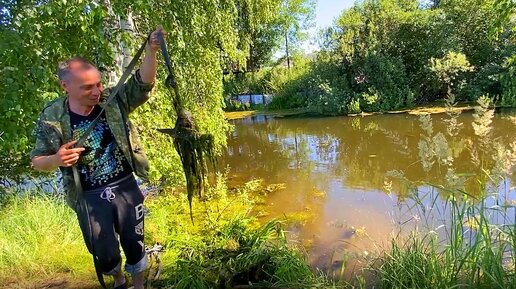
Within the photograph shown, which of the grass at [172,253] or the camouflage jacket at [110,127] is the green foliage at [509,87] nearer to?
the grass at [172,253]

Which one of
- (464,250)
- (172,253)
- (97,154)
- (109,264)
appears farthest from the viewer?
(172,253)

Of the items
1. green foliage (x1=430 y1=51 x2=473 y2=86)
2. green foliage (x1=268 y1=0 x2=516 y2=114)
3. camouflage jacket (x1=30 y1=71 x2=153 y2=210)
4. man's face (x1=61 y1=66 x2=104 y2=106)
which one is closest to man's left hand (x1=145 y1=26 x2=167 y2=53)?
camouflage jacket (x1=30 y1=71 x2=153 y2=210)

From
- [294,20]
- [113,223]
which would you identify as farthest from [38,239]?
[294,20]

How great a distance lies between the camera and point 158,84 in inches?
195

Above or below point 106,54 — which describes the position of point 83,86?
below

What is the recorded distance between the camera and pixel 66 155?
1.81 meters

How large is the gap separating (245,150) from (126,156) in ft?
32.0

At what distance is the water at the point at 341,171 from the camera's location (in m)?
4.98

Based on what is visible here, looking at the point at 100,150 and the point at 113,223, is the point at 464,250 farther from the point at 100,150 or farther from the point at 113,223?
the point at 100,150

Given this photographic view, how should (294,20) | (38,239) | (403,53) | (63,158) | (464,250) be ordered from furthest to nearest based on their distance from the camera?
(294,20)
(403,53)
(38,239)
(464,250)
(63,158)

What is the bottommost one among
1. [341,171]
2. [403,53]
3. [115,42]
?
[341,171]

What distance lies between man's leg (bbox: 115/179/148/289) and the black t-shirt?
10 cm

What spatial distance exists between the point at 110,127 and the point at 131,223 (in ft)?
Answer: 1.70

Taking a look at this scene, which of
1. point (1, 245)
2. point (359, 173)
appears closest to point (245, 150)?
point (359, 173)
